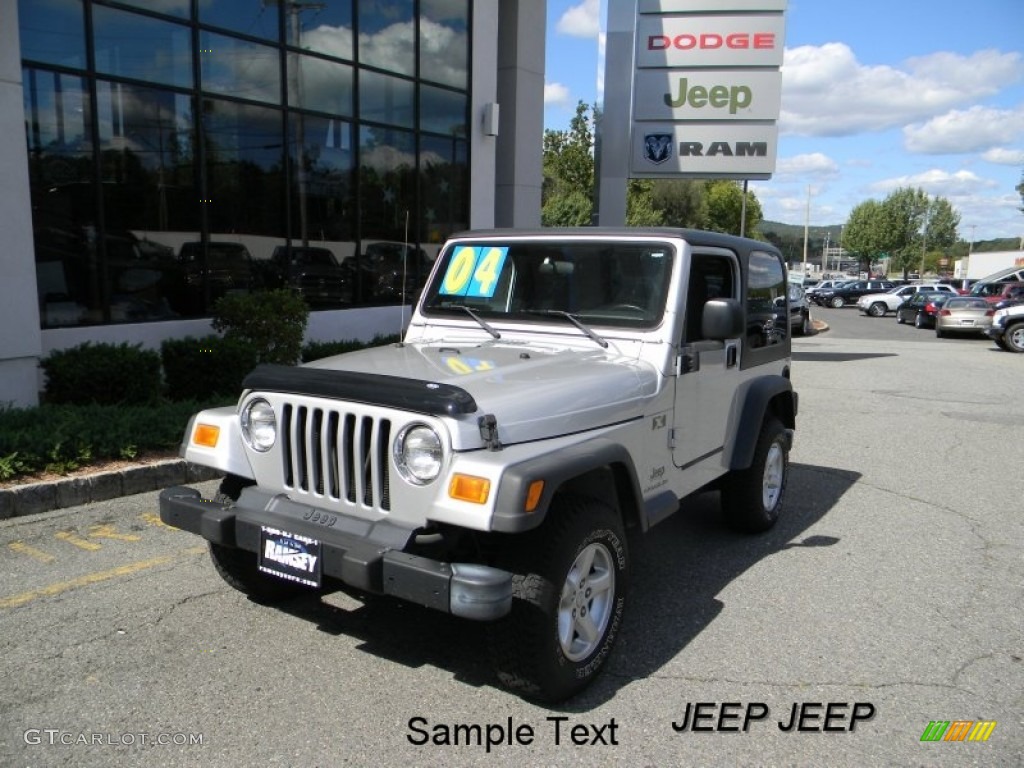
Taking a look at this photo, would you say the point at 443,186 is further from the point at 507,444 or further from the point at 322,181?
the point at 507,444

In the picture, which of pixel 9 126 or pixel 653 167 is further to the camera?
pixel 653 167

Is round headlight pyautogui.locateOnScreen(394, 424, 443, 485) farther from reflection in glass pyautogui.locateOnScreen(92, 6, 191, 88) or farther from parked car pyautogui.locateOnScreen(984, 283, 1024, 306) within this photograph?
parked car pyautogui.locateOnScreen(984, 283, 1024, 306)

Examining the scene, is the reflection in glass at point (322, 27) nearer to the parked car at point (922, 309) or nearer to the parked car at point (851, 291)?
the parked car at point (922, 309)

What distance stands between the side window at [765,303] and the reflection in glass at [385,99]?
8717mm

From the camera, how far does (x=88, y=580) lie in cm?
440

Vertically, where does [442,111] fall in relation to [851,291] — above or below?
above

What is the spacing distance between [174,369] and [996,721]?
7714 millimetres

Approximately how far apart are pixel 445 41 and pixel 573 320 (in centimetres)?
1132

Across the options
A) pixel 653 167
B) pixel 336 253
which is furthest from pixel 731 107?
pixel 336 253

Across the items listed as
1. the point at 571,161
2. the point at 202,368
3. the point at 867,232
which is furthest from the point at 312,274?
the point at 867,232

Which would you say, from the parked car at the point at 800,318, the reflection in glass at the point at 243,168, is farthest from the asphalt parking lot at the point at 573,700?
the parked car at the point at 800,318

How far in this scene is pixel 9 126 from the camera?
25.1ft

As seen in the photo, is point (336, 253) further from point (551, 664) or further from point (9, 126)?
point (551, 664)

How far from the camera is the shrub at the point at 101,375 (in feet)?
24.6
